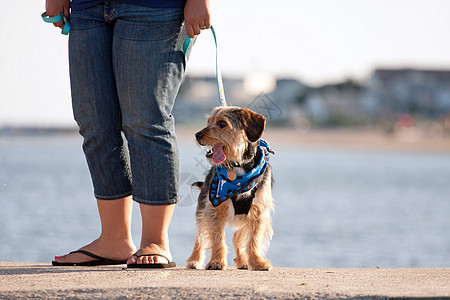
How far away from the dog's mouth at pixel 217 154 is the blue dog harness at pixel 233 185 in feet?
0.21

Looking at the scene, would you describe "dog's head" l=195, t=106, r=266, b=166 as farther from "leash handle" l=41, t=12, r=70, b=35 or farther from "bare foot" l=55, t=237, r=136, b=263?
"leash handle" l=41, t=12, r=70, b=35

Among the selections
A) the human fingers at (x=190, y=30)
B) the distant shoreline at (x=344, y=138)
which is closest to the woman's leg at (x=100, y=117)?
the human fingers at (x=190, y=30)

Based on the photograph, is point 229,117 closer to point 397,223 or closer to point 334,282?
point 334,282

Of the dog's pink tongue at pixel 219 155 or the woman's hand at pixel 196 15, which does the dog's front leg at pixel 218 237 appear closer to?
the dog's pink tongue at pixel 219 155

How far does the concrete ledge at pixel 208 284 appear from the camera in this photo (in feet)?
9.35

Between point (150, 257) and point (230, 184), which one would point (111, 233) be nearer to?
point (150, 257)

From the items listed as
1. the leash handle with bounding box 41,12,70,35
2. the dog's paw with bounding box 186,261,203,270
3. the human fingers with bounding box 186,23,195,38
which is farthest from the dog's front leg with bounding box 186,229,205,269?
the leash handle with bounding box 41,12,70,35

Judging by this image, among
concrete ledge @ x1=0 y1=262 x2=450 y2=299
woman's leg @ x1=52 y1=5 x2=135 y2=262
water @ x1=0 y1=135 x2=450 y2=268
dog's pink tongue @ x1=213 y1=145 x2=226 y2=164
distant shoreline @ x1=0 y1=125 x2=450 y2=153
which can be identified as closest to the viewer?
concrete ledge @ x1=0 y1=262 x2=450 y2=299

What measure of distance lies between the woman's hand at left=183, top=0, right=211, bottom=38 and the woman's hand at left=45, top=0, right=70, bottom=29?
74 cm

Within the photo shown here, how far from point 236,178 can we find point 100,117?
33.8 inches

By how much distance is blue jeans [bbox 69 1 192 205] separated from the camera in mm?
3625

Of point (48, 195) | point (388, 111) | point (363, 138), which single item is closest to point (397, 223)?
point (48, 195)

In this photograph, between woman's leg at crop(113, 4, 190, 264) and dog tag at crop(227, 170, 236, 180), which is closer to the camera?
woman's leg at crop(113, 4, 190, 264)

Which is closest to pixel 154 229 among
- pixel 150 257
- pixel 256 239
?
pixel 150 257
